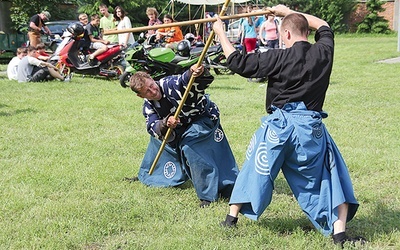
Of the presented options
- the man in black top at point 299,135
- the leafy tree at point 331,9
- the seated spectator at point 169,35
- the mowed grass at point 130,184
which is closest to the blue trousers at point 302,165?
the man in black top at point 299,135

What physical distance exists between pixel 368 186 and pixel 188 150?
1.73 metres

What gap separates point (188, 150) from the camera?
4.63 metres

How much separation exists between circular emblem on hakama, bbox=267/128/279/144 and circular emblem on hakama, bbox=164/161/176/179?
161 cm

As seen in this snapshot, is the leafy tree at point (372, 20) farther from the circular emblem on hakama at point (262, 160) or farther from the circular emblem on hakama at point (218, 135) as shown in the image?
the circular emblem on hakama at point (262, 160)

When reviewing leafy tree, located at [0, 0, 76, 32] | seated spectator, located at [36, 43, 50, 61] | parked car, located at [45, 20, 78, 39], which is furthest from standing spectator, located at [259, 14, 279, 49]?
leafy tree, located at [0, 0, 76, 32]

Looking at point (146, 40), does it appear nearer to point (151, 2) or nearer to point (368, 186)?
point (368, 186)

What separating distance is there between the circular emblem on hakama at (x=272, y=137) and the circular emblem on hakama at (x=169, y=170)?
1.61 meters

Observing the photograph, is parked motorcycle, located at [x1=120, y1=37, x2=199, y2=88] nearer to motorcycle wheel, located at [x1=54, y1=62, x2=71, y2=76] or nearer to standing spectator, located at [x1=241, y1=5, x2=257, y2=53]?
motorcycle wheel, located at [x1=54, y1=62, x2=71, y2=76]

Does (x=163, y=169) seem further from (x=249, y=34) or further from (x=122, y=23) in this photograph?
(x=249, y=34)

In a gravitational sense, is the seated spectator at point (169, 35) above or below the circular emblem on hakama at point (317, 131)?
below

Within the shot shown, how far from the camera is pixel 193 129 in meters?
4.64

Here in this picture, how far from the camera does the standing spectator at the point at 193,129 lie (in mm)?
4496

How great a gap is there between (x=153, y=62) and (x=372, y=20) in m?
29.4

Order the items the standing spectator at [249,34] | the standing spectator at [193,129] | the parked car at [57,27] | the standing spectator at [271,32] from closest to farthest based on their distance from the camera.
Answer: the standing spectator at [193,129], the standing spectator at [271,32], the standing spectator at [249,34], the parked car at [57,27]
